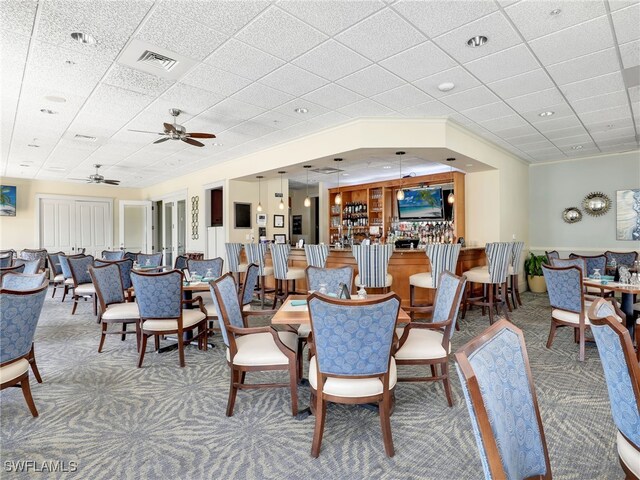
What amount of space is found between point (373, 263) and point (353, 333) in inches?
129

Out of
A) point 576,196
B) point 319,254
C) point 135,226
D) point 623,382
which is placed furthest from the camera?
point 135,226

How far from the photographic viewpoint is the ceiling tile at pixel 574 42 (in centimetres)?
308

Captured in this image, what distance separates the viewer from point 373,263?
530cm

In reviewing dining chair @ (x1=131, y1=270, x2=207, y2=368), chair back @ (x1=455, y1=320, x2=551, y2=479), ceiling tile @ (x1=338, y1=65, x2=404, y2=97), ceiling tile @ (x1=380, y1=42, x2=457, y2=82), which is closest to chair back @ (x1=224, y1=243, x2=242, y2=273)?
dining chair @ (x1=131, y1=270, x2=207, y2=368)

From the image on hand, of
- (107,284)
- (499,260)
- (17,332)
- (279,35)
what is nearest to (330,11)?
(279,35)

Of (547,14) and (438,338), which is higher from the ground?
(547,14)

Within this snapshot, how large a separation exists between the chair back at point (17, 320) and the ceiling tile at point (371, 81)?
3546mm

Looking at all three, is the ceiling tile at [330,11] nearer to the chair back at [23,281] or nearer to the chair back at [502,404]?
the chair back at [502,404]

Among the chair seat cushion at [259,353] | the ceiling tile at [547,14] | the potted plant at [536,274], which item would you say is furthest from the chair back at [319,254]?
the potted plant at [536,274]

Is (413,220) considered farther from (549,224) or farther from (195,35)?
(195,35)

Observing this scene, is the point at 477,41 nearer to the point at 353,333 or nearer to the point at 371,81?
the point at 371,81

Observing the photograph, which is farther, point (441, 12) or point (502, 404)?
point (441, 12)

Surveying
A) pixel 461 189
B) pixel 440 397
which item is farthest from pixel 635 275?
pixel 461 189

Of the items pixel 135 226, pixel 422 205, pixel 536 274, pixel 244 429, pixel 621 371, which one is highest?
pixel 422 205
